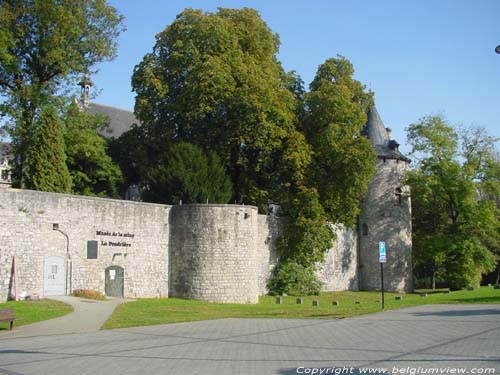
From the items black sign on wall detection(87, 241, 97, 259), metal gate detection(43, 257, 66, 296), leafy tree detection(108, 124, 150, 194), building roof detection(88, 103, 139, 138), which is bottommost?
metal gate detection(43, 257, 66, 296)

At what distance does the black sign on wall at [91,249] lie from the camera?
24.7m

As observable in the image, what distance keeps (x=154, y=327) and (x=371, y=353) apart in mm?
7486

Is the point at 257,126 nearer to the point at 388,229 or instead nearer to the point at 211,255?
the point at 211,255

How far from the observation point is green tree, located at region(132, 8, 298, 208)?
107 feet

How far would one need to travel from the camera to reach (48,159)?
29375mm

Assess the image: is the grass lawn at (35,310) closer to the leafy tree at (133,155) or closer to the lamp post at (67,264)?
the lamp post at (67,264)

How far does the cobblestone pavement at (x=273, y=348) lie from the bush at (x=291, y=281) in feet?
52.2

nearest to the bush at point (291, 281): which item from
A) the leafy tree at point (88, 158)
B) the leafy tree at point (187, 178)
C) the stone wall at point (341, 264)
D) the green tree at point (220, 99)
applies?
the stone wall at point (341, 264)

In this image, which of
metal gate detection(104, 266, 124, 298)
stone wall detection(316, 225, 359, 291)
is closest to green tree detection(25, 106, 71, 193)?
metal gate detection(104, 266, 124, 298)

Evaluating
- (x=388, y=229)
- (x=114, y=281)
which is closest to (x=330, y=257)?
(x=388, y=229)

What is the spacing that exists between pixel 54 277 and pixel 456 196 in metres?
28.6

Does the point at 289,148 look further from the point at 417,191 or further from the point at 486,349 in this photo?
the point at 486,349

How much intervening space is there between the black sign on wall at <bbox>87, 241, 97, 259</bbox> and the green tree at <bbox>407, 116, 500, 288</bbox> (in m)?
24.6

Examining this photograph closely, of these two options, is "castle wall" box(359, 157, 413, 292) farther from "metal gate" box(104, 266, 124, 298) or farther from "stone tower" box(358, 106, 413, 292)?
"metal gate" box(104, 266, 124, 298)
